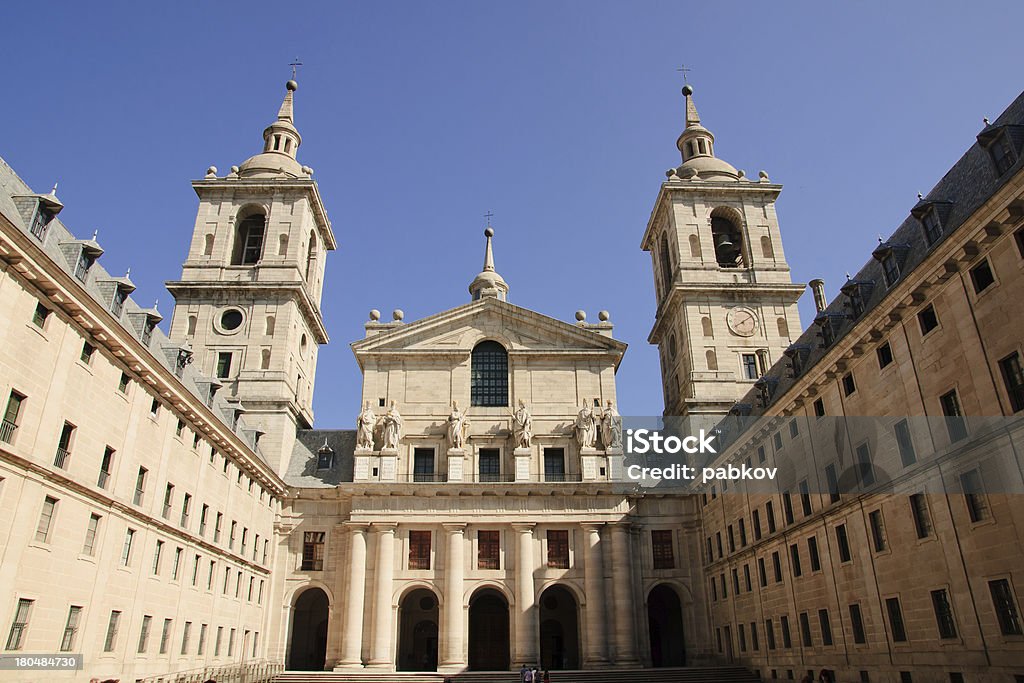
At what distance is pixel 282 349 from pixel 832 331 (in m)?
32.8

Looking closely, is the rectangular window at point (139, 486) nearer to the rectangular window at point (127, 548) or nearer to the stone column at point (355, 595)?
the rectangular window at point (127, 548)

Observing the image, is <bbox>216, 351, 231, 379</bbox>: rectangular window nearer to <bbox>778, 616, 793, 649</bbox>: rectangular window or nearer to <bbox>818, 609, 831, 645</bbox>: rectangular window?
<bbox>778, 616, 793, 649</bbox>: rectangular window

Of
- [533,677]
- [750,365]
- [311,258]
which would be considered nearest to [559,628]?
[533,677]

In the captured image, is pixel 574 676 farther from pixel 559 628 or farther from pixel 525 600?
pixel 559 628

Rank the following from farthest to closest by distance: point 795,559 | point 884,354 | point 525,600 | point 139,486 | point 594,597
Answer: point 594,597
point 525,600
point 795,559
point 139,486
point 884,354

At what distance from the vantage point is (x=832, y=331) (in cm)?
3098

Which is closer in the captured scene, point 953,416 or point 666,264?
point 953,416

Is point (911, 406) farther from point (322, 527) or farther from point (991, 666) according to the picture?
point (322, 527)

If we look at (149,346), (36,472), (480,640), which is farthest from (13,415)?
(480,640)

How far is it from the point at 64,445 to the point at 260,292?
2743 cm

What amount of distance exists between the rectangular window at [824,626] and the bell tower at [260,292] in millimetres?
30364

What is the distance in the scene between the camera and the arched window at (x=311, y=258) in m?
56.2

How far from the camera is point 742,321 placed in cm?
5081

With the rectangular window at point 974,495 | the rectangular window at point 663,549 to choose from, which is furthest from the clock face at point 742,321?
the rectangular window at point 974,495
